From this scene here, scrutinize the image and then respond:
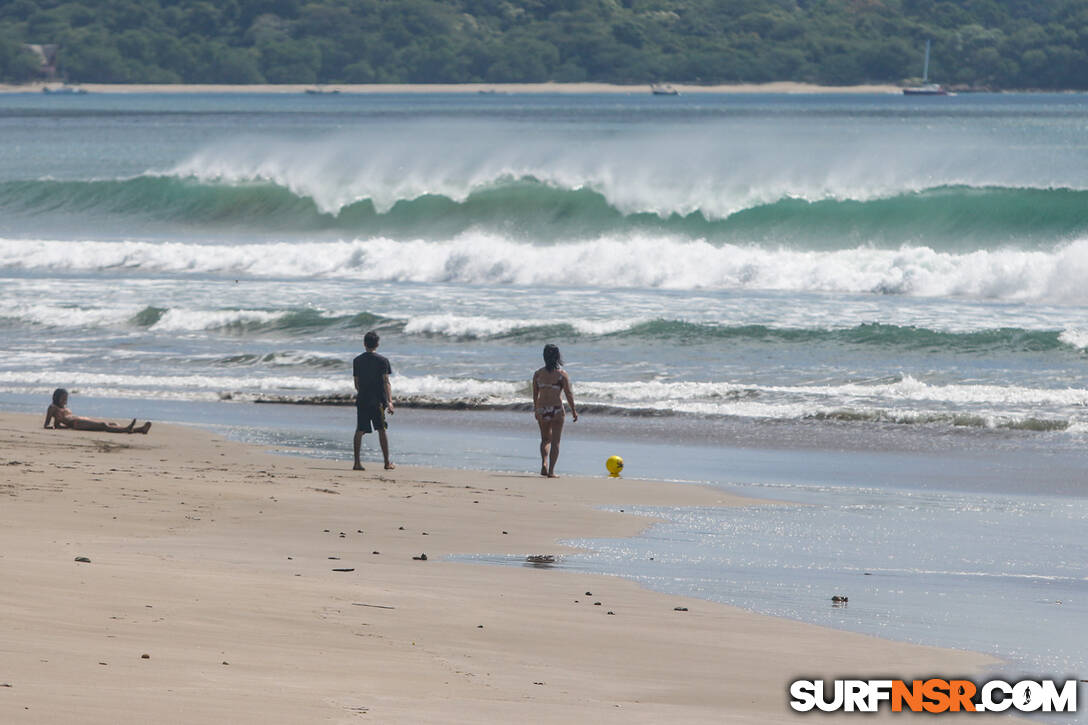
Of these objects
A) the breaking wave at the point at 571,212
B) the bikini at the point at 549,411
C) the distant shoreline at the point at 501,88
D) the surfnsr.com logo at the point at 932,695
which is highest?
the distant shoreline at the point at 501,88

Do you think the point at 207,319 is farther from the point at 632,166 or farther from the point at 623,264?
the point at 632,166

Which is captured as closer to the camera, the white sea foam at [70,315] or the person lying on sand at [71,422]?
the person lying on sand at [71,422]

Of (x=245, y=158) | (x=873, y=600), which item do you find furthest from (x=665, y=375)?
(x=245, y=158)

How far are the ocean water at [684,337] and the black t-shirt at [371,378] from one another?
3.34ft

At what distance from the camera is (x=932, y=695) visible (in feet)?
19.6

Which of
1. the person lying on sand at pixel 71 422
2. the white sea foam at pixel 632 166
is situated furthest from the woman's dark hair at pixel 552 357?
the white sea foam at pixel 632 166

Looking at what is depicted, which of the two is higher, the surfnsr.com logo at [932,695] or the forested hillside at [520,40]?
the forested hillside at [520,40]

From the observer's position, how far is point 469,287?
90.0ft

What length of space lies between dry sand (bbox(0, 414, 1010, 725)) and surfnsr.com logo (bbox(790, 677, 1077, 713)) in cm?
13

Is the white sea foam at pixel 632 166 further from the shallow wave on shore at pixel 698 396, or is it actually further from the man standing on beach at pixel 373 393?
the man standing on beach at pixel 373 393

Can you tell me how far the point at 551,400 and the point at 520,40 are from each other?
500 ft

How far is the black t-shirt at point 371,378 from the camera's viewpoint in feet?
40.9

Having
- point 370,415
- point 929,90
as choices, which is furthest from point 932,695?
point 929,90

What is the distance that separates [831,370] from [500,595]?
1087 centimetres
